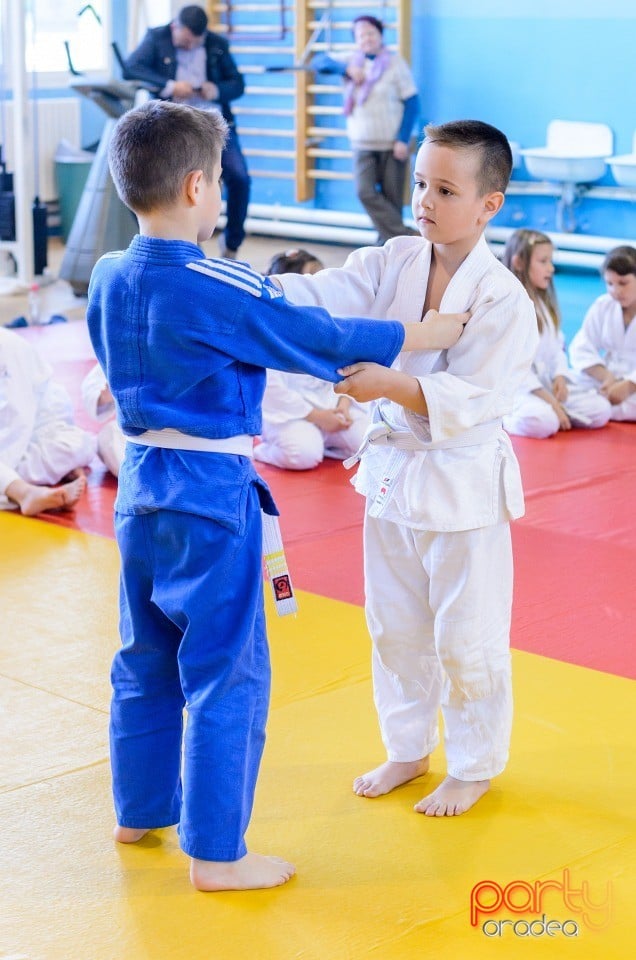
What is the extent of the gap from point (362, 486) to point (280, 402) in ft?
7.94

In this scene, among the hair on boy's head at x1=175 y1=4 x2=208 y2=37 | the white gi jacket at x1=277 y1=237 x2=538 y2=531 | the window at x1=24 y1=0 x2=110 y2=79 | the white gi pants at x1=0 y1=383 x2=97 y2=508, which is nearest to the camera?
the white gi jacket at x1=277 y1=237 x2=538 y2=531

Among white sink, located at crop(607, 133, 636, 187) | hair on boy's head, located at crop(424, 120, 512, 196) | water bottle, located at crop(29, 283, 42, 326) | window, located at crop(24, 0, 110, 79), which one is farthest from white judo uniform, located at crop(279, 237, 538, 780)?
window, located at crop(24, 0, 110, 79)

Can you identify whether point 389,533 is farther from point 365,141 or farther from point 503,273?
point 365,141

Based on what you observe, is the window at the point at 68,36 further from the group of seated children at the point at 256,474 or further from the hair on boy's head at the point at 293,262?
the group of seated children at the point at 256,474

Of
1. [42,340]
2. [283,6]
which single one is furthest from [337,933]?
[283,6]

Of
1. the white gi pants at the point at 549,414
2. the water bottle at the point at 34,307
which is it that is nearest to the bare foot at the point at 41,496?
the white gi pants at the point at 549,414

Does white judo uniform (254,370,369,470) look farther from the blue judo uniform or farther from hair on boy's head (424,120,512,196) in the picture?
the blue judo uniform

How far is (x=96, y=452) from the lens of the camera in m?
4.62

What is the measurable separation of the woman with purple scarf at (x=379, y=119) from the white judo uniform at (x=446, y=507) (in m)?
6.61

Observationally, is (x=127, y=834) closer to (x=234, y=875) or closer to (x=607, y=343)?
(x=234, y=875)

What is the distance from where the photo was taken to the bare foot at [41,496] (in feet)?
13.4

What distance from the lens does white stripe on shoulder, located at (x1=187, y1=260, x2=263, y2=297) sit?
1908mm

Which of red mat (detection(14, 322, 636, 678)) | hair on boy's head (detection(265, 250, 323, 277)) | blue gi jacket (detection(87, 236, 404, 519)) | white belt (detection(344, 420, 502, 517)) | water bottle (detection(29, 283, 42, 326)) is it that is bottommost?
red mat (detection(14, 322, 636, 678))

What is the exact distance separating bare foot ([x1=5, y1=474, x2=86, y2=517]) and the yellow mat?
1.10 metres
